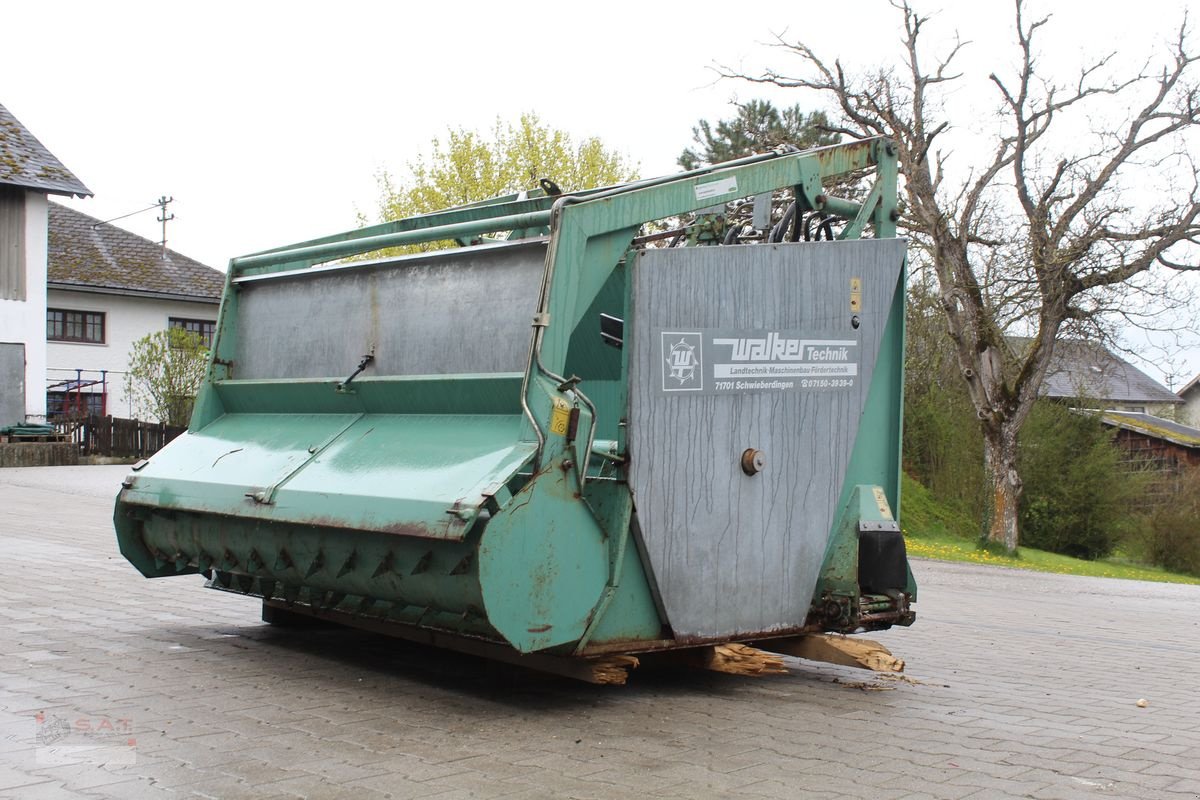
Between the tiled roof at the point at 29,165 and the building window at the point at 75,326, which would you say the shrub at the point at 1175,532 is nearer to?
the tiled roof at the point at 29,165

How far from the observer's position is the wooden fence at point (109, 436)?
31.6m

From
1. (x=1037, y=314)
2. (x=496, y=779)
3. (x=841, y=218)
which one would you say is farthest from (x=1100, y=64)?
(x=496, y=779)

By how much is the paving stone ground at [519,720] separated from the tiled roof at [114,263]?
107 ft

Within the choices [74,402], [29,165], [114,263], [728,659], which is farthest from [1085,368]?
[114,263]

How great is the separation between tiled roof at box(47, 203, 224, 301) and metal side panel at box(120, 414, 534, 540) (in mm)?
33349

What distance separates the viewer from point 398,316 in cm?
632

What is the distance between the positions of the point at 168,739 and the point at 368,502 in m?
1.19

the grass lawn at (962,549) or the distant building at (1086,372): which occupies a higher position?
the distant building at (1086,372)

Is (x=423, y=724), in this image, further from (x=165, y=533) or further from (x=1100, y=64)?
(x=1100, y=64)

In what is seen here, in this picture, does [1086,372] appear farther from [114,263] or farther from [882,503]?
[114,263]

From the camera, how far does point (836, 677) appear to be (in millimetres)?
6621

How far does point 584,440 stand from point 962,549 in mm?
21334

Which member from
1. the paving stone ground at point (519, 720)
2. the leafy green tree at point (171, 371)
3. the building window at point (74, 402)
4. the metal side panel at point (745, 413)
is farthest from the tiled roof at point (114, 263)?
the metal side panel at point (745, 413)

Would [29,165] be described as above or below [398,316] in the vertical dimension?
above
